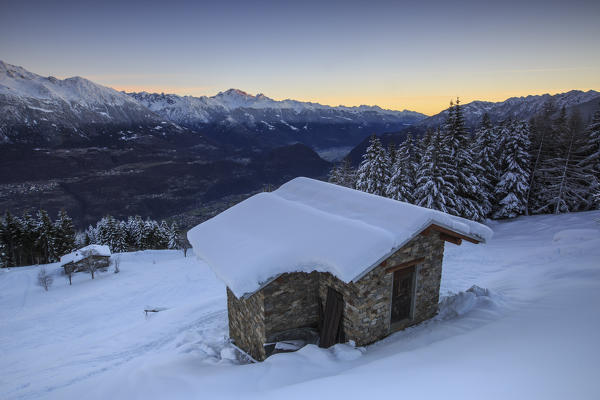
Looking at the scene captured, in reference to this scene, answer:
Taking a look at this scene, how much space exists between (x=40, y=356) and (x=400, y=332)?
18010mm

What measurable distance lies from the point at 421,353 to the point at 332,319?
2.36m

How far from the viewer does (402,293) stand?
8.77 meters

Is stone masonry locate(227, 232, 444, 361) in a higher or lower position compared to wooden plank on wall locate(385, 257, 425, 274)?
lower

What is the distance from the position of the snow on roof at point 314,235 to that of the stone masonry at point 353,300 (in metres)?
0.84

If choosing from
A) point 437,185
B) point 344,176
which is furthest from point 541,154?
point 344,176

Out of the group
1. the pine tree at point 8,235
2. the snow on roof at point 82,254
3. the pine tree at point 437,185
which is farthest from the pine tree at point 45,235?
the pine tree at point 437,185

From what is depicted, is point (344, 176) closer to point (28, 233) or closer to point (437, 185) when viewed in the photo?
point (437, 185)

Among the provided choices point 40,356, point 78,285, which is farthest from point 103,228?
A: point 40,356

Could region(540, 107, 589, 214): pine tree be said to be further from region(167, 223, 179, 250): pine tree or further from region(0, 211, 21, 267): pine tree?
region(0, 211, 21, 267): pine tree

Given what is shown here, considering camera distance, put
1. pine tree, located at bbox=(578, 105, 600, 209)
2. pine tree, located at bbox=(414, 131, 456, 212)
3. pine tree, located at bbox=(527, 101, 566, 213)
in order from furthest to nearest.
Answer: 1. pine tree, located at bbox=(527, 101, 566, 213)
2. pine tree, located at bbox=(578, 105, 600, 209)
3. pine tree, located at bbox=(414, 131, 456, 212)

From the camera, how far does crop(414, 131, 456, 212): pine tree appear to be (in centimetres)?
2478

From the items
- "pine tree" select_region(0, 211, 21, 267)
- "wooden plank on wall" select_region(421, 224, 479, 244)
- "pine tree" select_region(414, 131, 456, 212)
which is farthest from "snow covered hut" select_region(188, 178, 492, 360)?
"pine tree" select_region(0, 211, 21, 267)

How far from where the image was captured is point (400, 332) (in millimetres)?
8648

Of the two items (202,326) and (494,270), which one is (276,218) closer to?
(202,326)
